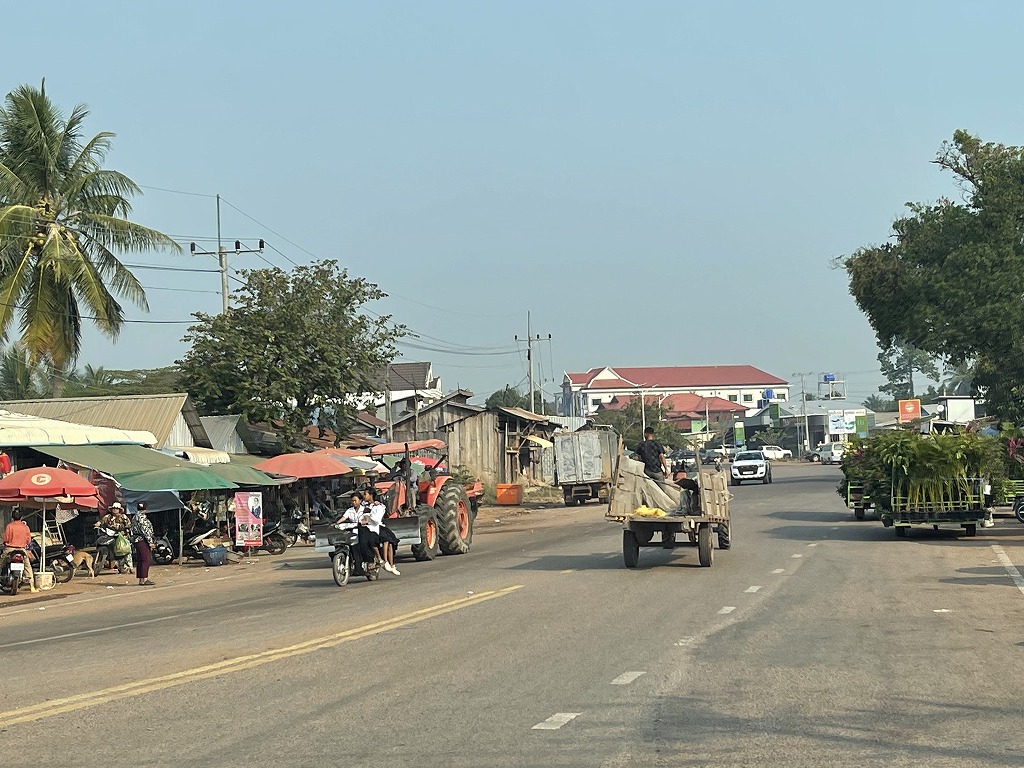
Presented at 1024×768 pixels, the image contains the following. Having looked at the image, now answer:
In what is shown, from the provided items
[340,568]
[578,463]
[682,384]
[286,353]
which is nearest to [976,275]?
[578,463]

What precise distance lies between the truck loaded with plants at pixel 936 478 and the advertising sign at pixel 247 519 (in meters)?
14.4

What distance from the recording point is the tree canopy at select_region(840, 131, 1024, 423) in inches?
1779

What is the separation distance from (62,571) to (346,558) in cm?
758

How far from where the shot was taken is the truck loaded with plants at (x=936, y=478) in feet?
79.4

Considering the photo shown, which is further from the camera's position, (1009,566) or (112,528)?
(112,528)

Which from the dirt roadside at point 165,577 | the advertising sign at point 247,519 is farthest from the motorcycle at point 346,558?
the advertising sign at point 247,519

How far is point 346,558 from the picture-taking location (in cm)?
2011

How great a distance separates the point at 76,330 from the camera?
3441cm

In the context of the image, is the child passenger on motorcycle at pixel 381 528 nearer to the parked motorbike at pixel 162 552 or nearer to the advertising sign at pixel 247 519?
the advertising sign at pixel 247 519

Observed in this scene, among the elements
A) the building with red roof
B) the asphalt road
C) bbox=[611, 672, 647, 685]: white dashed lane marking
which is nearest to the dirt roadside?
the asphalt road

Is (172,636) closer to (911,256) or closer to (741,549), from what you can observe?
(741,549)

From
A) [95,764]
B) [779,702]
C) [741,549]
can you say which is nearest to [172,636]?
[95,764]

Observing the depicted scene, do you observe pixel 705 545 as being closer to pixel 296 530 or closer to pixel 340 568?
pixel 340 568

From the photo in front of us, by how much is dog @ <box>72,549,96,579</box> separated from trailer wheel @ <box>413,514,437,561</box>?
6851 millimetres
